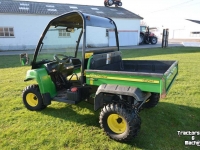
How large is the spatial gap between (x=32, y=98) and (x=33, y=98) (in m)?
0.02

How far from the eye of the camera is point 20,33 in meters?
16.9

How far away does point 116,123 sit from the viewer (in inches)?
112

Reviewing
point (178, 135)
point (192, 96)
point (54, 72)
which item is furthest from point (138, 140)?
point (192, 96)

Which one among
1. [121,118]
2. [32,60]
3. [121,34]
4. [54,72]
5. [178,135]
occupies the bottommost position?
[178,135]

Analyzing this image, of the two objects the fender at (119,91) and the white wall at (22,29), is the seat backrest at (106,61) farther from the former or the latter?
the white wall at (22,29)

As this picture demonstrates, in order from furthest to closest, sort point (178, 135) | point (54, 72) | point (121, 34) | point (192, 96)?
1. point (121, 34)
2. point (192, 96)
3. point (54, 72)
4. point (178, 135)

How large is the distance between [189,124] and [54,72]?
272 cm

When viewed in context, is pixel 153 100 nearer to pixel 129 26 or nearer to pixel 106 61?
pixel 106 61

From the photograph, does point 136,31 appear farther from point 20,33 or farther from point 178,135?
A: point 178,135

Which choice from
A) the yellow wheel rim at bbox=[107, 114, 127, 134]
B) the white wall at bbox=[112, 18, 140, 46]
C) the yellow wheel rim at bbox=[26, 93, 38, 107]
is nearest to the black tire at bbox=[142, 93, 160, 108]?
the yellow wheel rim at bbox=[107, 114, 127, 134]

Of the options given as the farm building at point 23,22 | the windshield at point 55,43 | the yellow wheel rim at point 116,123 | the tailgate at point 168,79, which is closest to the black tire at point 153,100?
the tailgate at point 168,79

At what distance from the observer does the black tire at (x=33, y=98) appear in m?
3.56

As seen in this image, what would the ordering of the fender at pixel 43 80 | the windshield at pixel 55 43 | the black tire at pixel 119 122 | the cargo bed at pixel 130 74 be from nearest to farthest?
1. the cargo bed at pixel 130 74
2. the black tire at pixel 119 122
3. the fender at pixel 43 80
4. the windshield at pixel 55 43

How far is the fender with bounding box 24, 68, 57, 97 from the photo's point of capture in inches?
132
